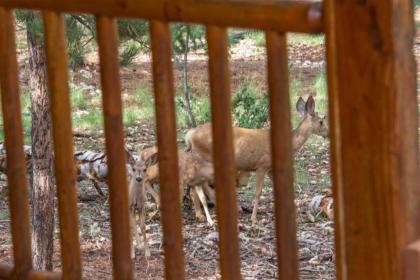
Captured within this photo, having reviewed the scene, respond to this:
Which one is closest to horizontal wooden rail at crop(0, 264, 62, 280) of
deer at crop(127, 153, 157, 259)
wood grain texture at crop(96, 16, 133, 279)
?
wood grain texture at crop(96, 16, 133, 279)

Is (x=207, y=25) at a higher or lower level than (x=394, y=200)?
higher

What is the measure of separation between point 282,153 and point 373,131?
0.64 feet

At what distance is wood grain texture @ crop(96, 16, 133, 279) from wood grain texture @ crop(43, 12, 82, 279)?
93mm

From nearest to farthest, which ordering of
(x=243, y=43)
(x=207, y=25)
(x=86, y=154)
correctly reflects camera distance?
(x=207, y=25) < (x=86, y=154) < (x=243, y=43)

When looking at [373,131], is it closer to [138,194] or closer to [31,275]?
[31,275]

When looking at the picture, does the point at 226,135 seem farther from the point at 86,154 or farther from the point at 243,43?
the point at 243,43

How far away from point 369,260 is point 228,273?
28 cm

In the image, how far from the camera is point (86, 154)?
→ 8094 mm

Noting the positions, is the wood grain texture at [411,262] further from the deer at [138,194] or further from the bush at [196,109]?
the bush at [196,109]

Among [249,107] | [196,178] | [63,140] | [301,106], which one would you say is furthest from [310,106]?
[63,140]

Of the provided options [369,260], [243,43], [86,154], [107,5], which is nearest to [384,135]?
[369,260]

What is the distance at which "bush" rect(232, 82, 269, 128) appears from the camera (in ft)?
27.7

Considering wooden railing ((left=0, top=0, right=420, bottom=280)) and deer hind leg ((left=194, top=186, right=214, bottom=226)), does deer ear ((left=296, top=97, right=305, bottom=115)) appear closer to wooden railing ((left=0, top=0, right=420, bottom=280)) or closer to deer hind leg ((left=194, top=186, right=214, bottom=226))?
deer hind leg ((left=194, top=186, right=214, bottom=226))

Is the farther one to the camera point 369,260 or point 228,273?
point 228,273
